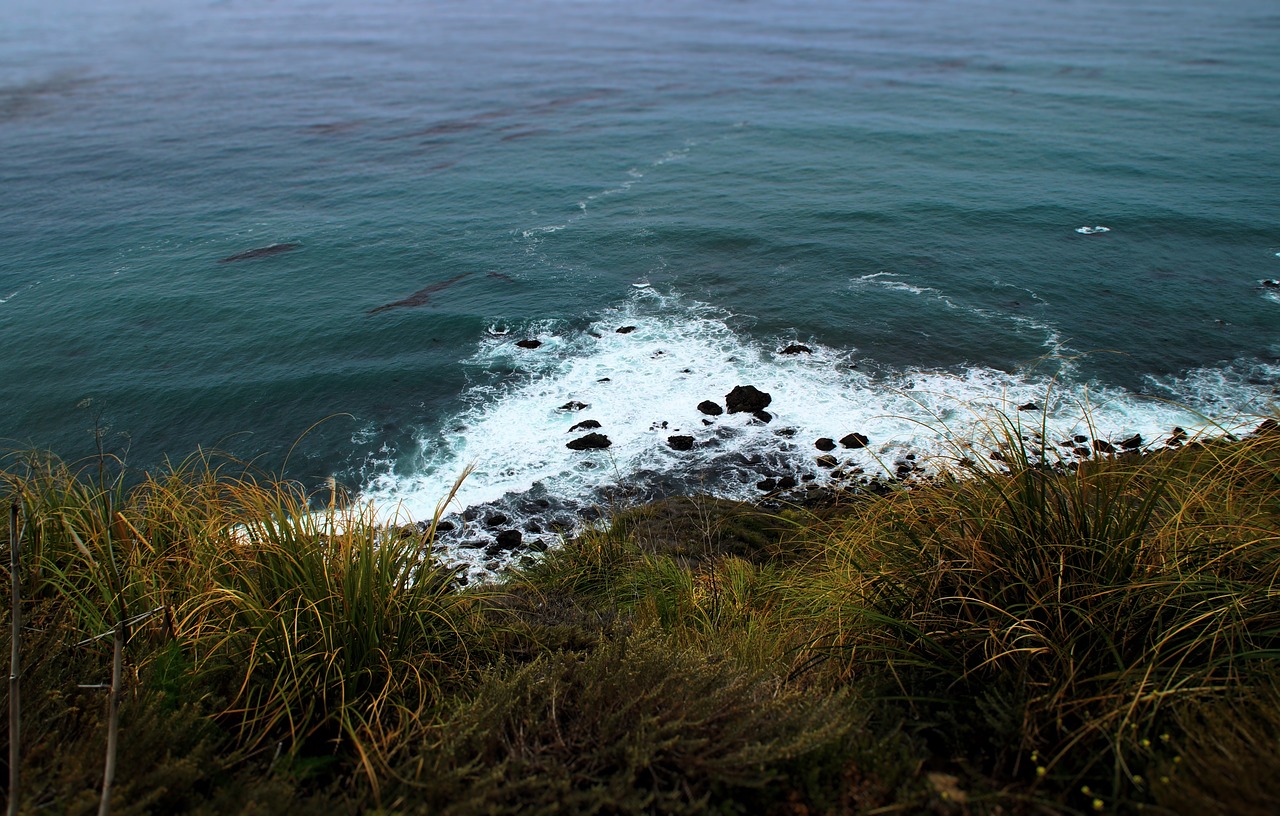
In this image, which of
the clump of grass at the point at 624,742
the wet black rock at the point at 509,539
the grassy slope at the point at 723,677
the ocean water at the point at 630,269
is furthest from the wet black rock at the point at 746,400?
the clump of grass at the point at 624,742

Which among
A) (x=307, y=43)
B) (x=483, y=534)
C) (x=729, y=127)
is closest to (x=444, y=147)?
(x=729, y=127)

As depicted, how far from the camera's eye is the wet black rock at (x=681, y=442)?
22.0m

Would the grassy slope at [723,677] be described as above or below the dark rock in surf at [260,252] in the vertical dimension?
above

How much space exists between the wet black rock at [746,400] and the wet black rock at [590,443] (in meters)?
3.87

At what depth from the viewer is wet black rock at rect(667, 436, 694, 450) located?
21984 mm

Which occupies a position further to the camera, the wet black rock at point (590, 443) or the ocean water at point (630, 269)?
the ocean water at point (630, 269)

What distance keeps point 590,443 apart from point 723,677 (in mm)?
16586

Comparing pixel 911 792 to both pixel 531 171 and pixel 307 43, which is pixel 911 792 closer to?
pixel 531 171

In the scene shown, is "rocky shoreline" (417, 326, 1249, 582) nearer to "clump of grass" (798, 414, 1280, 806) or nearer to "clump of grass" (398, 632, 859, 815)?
"clump of grass" (798, 414, 1280, 806)

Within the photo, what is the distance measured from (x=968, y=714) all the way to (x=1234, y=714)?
5.14 ft

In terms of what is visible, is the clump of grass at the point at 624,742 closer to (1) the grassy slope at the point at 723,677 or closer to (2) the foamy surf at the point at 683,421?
(1) the grassy slope at the point at 723,677

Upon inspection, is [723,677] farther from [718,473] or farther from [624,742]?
[718,473]

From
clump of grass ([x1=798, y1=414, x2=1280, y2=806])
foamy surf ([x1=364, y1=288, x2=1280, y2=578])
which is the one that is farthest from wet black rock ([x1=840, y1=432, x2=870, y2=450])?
clump of grass ([x1=798, y1=414, x2=1280, y2=806])

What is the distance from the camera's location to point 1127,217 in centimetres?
3509
